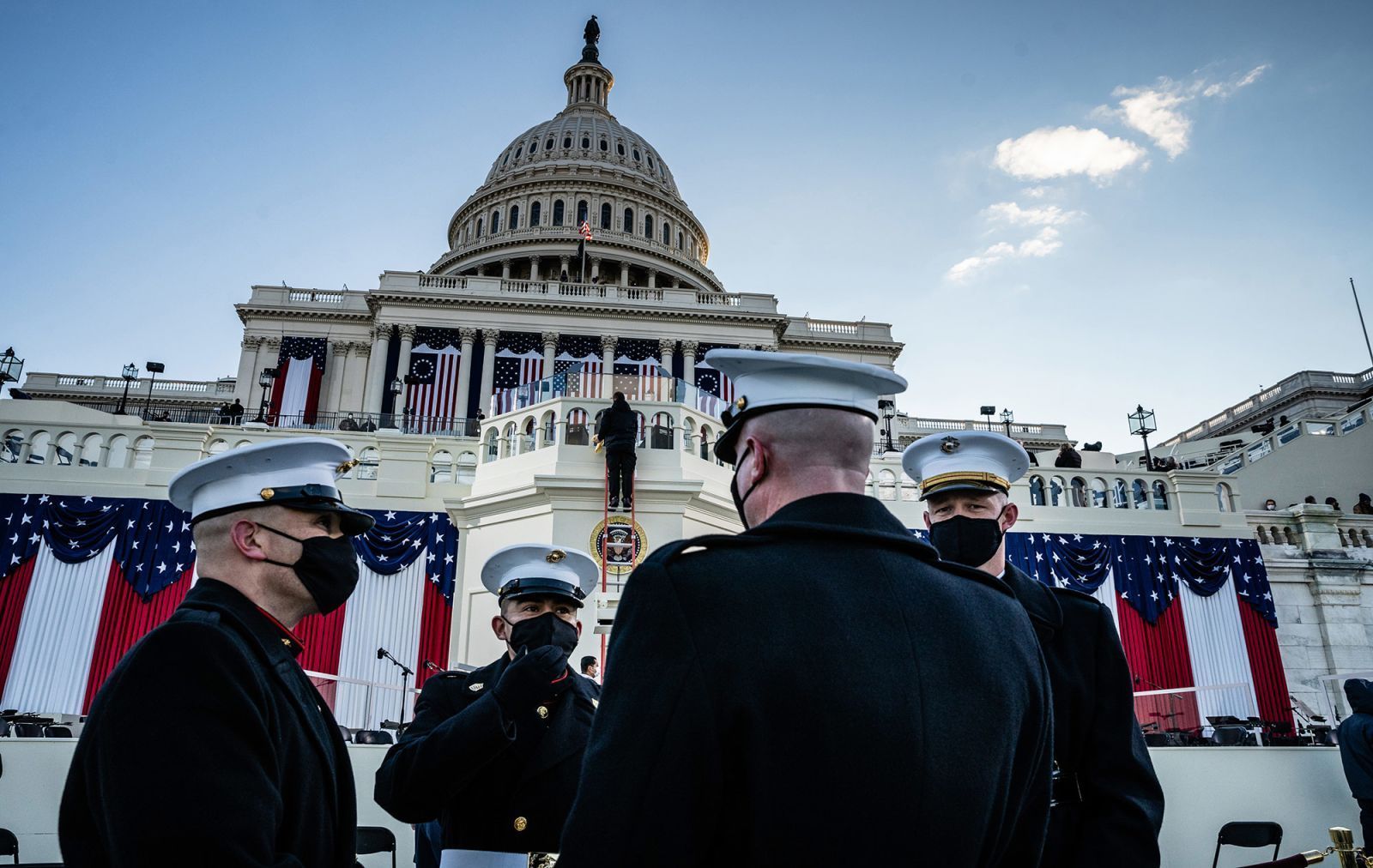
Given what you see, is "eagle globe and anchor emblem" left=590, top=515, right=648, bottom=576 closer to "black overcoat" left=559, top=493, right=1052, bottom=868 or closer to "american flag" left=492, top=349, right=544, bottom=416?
"black overcoat" left=559, top=493, right=1052, bottom=868

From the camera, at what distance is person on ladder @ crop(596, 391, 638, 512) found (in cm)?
1246

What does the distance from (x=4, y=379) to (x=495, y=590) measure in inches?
848

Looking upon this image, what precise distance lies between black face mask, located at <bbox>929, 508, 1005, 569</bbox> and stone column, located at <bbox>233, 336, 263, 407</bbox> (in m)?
47.6

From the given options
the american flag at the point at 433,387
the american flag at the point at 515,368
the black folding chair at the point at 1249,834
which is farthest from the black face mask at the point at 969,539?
the american flag at the point at 515,368

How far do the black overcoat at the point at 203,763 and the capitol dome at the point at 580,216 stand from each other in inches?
2219

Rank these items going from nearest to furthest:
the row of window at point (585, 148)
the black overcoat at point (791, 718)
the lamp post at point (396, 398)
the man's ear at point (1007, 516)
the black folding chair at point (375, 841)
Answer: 1. the black overcoat at point (791, 718)
2. the man's ear at point (1007, 516)
3. the black folding chair at point (375, 841)
4. the lamp post at point (396, 398)
5. the row of window at point (585, 148)

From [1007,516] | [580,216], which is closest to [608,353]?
[580,216]

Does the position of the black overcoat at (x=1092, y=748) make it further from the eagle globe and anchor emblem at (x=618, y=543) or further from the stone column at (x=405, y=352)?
the stone column at (x=405, y=352)

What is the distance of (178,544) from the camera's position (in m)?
14.4

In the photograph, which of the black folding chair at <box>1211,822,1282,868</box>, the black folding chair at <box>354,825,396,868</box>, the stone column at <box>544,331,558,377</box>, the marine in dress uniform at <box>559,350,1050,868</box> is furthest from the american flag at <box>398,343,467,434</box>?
the marine in dress uniform at <box>559,350,1050,868</box>

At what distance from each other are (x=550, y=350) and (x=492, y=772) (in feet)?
140

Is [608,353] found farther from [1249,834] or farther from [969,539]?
[969,539]

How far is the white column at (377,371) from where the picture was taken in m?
42.3

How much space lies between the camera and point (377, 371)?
143ft
